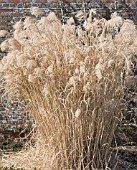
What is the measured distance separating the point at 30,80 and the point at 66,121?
510mm

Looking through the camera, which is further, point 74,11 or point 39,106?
point 74,11

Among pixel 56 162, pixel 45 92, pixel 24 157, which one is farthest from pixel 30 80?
pixel 24 157

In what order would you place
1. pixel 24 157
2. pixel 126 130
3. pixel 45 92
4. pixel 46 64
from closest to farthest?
pixel 45 92
pixel 46 64
pixel 24 157
pixel 126 130

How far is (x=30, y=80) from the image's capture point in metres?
3.75

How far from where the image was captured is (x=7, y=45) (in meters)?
4.06

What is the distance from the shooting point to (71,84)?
3.71 metres

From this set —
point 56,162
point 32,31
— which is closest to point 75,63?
point 32,31

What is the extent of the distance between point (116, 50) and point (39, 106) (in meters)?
0.89

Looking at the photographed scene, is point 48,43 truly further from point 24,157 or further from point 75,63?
→ point 24,157

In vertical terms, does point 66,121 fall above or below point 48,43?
below

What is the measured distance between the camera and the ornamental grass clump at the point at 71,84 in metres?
3.84

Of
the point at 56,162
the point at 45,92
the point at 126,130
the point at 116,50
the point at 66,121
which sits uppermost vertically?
the point at 116,50

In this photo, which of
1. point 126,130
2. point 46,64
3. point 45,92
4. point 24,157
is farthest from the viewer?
point 126,130

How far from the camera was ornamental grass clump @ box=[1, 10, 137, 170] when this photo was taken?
12.6ft
